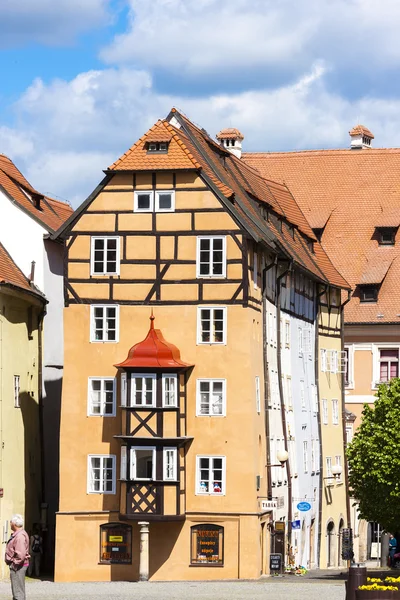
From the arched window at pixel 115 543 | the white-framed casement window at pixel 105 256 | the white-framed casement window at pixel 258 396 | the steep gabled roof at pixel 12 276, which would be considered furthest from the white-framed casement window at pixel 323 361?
the arched window at pixel 115 543

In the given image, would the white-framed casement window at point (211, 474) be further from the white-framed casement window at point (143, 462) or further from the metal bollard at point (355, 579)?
the metal bollard at point (355, 579)

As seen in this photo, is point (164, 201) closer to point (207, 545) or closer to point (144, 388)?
point (144, 388)

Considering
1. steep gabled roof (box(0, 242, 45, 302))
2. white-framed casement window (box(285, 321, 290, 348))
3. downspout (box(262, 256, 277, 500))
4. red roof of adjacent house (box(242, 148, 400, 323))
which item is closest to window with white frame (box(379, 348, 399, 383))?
red roof of adjacent house (box(242, 148, 400, 323))

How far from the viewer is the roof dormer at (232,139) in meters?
93.7

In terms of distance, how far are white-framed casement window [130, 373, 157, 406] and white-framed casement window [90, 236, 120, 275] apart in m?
4.44

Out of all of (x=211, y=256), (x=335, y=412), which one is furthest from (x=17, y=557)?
(x=335, y=412)

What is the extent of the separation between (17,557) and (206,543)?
25.4 metres

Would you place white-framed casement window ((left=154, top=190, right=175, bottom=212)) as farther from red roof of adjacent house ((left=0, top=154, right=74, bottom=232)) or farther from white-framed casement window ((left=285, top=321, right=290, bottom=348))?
white-framed casement window ((left=285, top=321, right=290, bottom=348))

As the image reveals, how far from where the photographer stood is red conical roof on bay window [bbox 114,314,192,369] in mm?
57719

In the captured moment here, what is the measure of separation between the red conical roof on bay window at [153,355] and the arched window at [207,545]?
18.8 ft

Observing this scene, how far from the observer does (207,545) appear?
→ 58312 millimetres

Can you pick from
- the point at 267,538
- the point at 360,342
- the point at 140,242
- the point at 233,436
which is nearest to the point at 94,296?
the point at 140,242

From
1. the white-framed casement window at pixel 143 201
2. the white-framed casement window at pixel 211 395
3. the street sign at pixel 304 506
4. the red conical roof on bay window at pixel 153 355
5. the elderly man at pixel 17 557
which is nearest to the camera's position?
the elderly man at pixel 17 557

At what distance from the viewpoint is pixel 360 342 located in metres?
84.3
